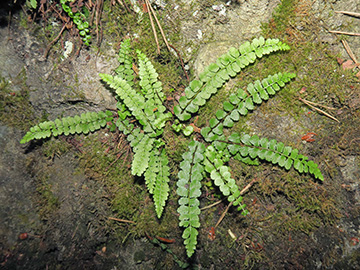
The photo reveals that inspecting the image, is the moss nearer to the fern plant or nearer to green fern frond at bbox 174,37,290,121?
the fern plant

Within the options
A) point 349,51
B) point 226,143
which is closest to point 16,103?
point 226,143

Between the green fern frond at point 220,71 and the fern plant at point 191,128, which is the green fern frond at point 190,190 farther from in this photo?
the green fern frond at point 220,71

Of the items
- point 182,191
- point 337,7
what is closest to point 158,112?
point 182,191

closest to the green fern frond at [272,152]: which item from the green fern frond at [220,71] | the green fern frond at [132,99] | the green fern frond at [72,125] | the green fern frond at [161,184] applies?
the green fern frond at [220,71]

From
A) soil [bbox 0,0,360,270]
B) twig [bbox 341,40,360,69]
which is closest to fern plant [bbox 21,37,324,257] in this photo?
soil [bbox 0,0,360,270]

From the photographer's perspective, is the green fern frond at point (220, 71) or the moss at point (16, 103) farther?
the moss at point (16, 103)

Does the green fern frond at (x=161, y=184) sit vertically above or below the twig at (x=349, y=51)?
below

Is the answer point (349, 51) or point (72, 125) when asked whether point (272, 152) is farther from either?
point (72, 125)

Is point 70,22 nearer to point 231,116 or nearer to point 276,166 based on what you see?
point 231,116
